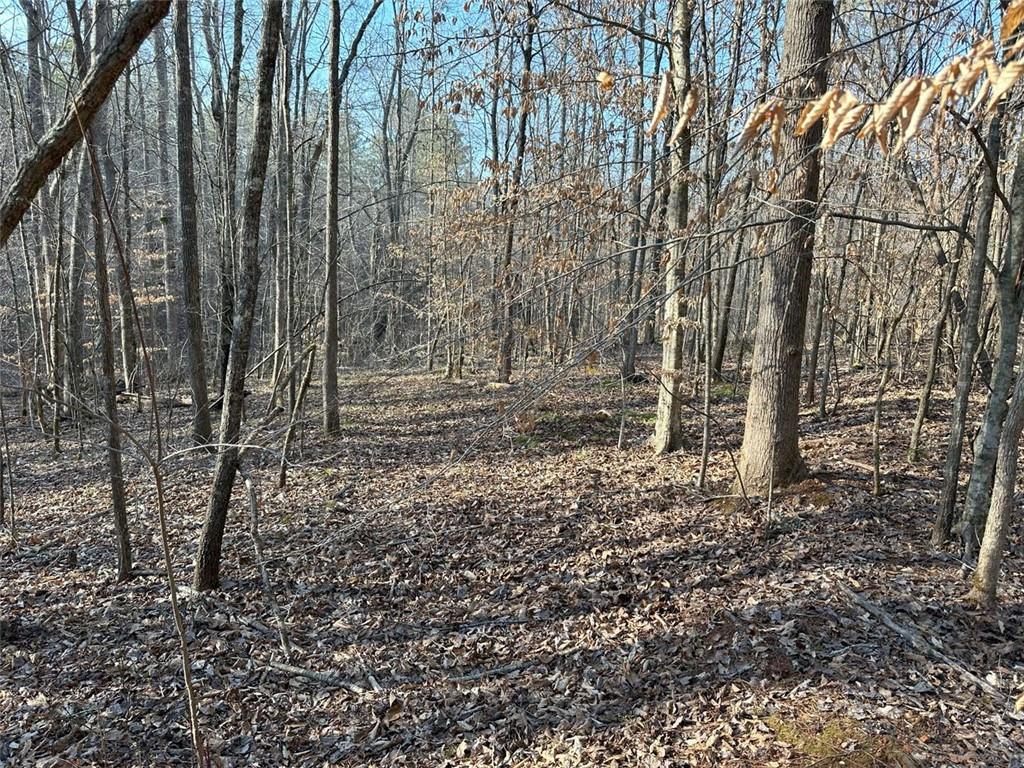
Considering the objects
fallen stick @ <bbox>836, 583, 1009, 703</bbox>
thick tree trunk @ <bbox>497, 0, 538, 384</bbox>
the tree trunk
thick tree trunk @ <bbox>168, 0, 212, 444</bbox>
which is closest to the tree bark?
thick tree trunk @ <bbox>497, 0, 538, 384</bbox>

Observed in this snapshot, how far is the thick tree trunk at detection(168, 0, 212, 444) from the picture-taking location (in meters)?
6.71

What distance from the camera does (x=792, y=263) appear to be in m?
5.25

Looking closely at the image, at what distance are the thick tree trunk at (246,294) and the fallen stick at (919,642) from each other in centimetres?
442

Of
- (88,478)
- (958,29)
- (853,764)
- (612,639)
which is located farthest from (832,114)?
(88,478)

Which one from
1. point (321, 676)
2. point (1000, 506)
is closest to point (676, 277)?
point (1000, 506)

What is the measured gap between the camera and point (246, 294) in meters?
4.55

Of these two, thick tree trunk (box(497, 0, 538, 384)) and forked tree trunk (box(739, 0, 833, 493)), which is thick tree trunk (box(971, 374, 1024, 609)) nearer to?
forked tree trunk (box(739, 0, 833, 493))

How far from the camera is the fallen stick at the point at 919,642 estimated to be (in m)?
3.07

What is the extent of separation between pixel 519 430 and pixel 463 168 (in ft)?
57.4

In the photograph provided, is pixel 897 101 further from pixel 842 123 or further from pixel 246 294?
pixel 246 294

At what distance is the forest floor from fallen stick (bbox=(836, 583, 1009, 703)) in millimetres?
22

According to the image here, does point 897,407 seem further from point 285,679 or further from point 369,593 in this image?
point 285,679

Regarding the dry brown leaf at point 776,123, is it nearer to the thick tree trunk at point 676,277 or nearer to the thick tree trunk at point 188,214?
the thick tree trunk at point 676,277

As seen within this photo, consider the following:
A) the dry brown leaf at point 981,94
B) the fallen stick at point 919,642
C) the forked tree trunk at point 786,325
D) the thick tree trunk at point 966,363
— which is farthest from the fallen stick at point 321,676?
the thick tree trunk at point 966,363
